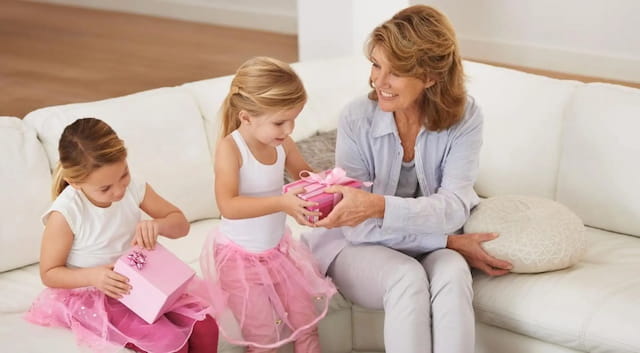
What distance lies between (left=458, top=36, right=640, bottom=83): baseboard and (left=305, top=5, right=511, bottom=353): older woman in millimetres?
2812

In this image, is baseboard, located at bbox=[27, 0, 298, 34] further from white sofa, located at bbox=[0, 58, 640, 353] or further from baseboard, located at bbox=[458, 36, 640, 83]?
white sofa, located at bbox=[0, 58, 640, 353]

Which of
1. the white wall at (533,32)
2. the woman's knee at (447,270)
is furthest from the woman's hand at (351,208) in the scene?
the white wall at (533,32)

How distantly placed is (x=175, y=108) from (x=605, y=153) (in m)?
1.40

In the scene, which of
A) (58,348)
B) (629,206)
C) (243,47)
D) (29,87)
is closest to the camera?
(58,348)

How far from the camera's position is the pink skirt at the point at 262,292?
2508mm

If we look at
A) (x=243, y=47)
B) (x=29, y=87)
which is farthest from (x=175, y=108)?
(x=243, y=47)

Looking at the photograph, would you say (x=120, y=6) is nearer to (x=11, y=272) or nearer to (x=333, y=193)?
(x=11, y=272)

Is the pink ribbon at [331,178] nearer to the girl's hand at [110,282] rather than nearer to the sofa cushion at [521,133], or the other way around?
the girl's hand at [110,282]

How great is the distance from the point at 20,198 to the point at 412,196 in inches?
44.4

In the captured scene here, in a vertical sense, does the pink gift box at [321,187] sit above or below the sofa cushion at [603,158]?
above

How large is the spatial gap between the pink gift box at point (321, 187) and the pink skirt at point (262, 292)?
0.22 m

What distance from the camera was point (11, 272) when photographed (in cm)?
279

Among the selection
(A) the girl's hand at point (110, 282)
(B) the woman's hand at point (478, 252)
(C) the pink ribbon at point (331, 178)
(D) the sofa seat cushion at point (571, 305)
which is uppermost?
(C) the pink ribbon at point (331, 178)

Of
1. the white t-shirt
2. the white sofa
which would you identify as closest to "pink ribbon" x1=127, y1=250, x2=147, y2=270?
the white t-shirt
